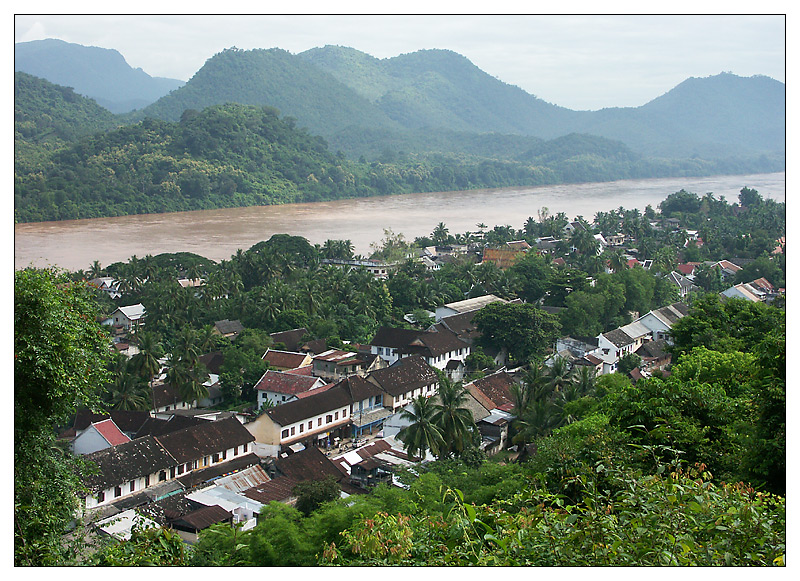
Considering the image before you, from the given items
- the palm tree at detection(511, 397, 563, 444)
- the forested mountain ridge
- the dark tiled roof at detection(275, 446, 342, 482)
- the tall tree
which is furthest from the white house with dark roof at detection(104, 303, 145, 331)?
the forested mountain ridge

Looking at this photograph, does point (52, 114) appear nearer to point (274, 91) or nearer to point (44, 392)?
point (274, 91)

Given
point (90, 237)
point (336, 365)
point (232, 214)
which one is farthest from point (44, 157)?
point (336, 365)

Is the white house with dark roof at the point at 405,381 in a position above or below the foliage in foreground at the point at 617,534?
below

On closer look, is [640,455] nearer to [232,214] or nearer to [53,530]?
[53,530]

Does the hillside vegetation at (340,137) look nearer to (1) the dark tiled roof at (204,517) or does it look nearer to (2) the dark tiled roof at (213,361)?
(2) the dark tiled roof at (213,361)

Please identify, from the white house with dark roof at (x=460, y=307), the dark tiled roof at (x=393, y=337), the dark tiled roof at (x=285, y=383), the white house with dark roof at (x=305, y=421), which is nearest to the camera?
the white house with dark roof at (x=305, y=421)

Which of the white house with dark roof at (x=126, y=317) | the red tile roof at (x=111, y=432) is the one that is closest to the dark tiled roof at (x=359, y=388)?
the red tile roof at (x=111, y=432)
